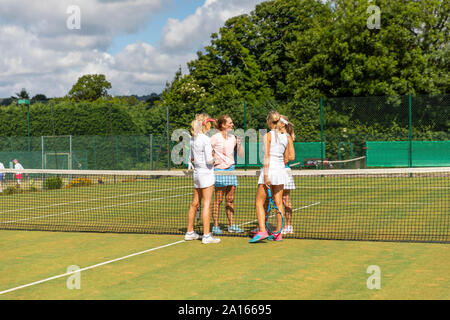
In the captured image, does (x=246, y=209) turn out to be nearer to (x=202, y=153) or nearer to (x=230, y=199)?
(x=230, y=199)

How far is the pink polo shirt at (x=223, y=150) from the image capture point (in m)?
9.02

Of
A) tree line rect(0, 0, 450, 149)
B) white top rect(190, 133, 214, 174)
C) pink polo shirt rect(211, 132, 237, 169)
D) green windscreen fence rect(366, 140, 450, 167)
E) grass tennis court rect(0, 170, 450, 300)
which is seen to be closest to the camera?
grass tennis court rect(0, 170, 450, 300)

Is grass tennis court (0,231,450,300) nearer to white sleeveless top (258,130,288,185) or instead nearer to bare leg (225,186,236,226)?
bare leg (225,186,236,226)

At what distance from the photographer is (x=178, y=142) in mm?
26469

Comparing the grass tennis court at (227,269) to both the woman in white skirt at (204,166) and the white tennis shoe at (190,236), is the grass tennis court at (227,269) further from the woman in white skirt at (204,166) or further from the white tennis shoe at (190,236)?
the woman in white skirt at (204,166)

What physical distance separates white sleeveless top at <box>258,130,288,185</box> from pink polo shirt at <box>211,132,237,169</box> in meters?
1.04

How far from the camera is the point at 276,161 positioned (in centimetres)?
812

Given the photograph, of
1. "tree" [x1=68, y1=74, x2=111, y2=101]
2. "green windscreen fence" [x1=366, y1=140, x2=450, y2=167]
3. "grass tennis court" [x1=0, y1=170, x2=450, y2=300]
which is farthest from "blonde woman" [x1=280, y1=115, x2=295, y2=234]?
"tree" [x1=68, y1=74, x2=111, y2=101]

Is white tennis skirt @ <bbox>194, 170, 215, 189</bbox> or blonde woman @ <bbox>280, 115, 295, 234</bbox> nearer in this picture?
white tennis skirt @ <bbox>194, 170, 215, 189</bbox>

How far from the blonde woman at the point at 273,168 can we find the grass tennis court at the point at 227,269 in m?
0.49

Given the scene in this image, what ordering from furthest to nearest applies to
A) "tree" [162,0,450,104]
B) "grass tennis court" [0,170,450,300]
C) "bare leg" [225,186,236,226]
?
1. "tree" [162,0,450,104]
2. "bare leg" [225,186,236,226]
3. "grass tennis court" [0,170,450,300]

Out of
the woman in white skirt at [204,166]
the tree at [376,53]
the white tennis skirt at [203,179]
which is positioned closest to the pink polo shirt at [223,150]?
the woman in white skirt at [204,166]

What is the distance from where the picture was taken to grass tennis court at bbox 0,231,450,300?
5.61m

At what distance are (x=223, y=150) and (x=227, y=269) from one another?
2815mm
